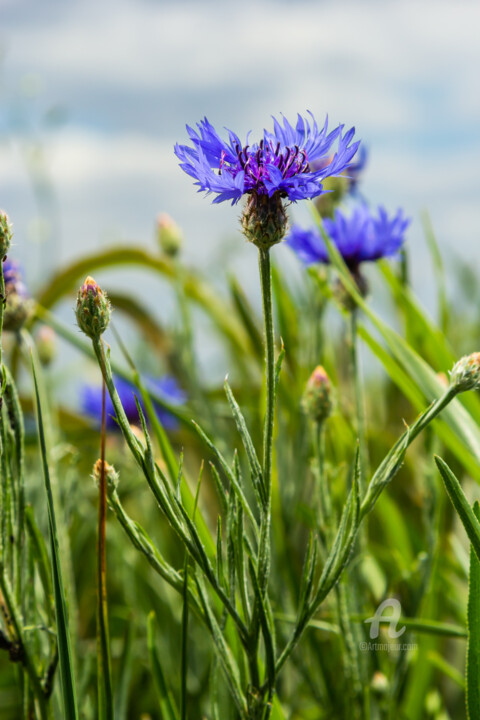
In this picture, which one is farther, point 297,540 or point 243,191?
point 297,540

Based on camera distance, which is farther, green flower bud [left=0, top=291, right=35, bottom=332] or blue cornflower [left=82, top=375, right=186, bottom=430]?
blue cornflower [left=82, top=375, right=186, bottom=430]

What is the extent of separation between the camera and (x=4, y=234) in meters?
0.35

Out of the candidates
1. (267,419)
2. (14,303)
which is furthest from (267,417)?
(14,303)

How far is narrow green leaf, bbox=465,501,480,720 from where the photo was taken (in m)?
0.39

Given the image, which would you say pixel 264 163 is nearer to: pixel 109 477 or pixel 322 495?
pixel 109 477

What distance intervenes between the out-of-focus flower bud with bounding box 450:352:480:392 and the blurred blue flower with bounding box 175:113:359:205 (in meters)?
0.11

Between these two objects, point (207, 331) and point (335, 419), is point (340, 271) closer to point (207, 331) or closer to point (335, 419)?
point (335, 419)

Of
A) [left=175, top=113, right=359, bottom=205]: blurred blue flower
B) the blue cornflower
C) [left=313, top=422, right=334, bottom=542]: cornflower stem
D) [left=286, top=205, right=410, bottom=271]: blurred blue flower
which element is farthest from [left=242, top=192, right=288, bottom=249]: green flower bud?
the blue cornflower

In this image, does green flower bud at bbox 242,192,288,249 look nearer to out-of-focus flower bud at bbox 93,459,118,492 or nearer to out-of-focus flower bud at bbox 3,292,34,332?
out-of-focus flower bud at bbox 93,459,118,492

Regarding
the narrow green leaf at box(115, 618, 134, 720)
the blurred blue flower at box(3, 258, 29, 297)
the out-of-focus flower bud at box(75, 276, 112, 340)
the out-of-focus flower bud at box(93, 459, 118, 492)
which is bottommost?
the narrow green leaf at box(115, 618, 134, 720)

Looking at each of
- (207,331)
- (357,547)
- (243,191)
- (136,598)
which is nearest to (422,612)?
(357,547)

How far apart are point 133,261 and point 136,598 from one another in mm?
531

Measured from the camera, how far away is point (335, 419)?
2.78 ft

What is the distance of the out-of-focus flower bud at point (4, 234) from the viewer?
0.35 meters
